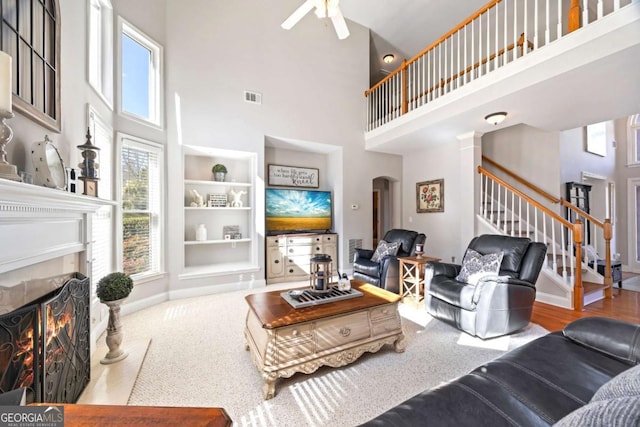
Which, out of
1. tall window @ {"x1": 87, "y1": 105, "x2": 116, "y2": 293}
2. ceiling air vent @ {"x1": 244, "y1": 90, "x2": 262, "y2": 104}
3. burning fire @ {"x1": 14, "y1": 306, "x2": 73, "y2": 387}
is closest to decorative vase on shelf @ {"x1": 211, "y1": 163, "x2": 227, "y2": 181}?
ceiling air vent @ {"x1": 244, "y1": 90, "x2": 262, "y2": 104}

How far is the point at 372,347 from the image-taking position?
213 cm

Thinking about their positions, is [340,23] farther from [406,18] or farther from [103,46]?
[406,18]

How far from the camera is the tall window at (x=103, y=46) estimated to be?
282 cm

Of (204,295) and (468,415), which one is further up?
(468,415)

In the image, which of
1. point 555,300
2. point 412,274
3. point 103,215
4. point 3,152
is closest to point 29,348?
point 3,152

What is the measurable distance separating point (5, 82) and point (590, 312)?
5.39 metres

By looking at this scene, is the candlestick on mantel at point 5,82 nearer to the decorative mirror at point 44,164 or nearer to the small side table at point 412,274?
the decorative mirror at point 44,164

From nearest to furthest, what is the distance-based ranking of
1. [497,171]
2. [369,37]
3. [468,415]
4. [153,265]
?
1. [468,415]
2. [153,265]
3. [497,171]
4. [369,37]

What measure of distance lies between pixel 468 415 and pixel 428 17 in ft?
22.0

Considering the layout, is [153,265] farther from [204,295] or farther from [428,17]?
[428,17]

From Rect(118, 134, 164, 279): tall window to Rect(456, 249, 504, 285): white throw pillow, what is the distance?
3967 millimetres

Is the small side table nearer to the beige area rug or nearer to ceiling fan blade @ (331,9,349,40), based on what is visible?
the beige area rug

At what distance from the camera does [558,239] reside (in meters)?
4.53

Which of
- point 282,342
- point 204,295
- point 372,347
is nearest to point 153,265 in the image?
point 204,295
